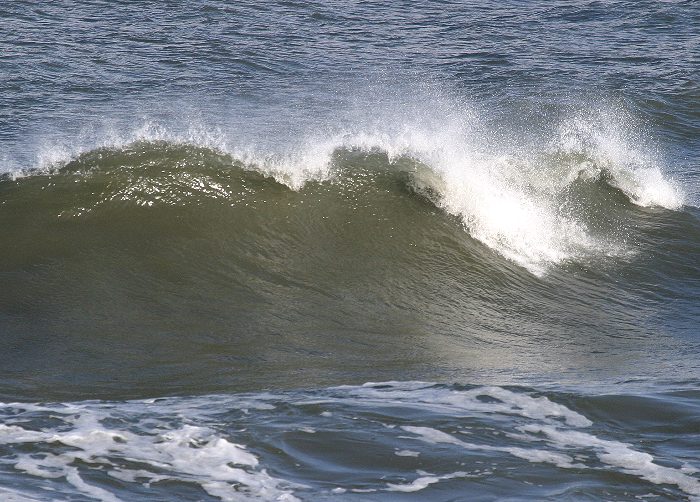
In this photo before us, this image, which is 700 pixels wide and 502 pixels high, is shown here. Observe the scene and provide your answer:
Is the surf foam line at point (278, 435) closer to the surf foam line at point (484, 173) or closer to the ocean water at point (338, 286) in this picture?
the ocean water at point (338, 286)

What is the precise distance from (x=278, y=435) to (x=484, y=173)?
5161 millimetres

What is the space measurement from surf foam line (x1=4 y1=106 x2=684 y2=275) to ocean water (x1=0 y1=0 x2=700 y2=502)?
0.03 meters

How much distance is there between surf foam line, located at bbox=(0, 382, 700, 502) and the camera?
4.49m

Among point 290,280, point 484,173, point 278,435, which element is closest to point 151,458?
point 278,435

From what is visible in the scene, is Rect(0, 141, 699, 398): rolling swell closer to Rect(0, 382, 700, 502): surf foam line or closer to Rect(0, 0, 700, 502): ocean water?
Rect(0, 0, 700, 502): ocean water

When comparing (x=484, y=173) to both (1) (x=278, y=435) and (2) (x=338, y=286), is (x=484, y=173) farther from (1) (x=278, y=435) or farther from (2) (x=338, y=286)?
(1) (x=278, y=435)

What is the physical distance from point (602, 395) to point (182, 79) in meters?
10.5

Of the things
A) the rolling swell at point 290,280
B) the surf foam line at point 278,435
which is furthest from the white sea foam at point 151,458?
the rolling swell at point 290,280

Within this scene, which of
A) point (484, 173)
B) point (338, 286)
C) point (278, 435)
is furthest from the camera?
point (484, 173)

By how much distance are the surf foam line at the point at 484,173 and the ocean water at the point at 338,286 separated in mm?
32

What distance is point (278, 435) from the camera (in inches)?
197

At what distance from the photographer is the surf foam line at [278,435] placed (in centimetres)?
449

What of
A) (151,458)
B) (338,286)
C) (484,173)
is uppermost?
(484,173)

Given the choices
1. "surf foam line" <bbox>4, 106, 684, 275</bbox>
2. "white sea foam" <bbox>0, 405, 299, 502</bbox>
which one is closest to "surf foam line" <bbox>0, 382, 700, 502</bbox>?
"white sea foam" <bbox>0, 405, 299, 502</bbox>
